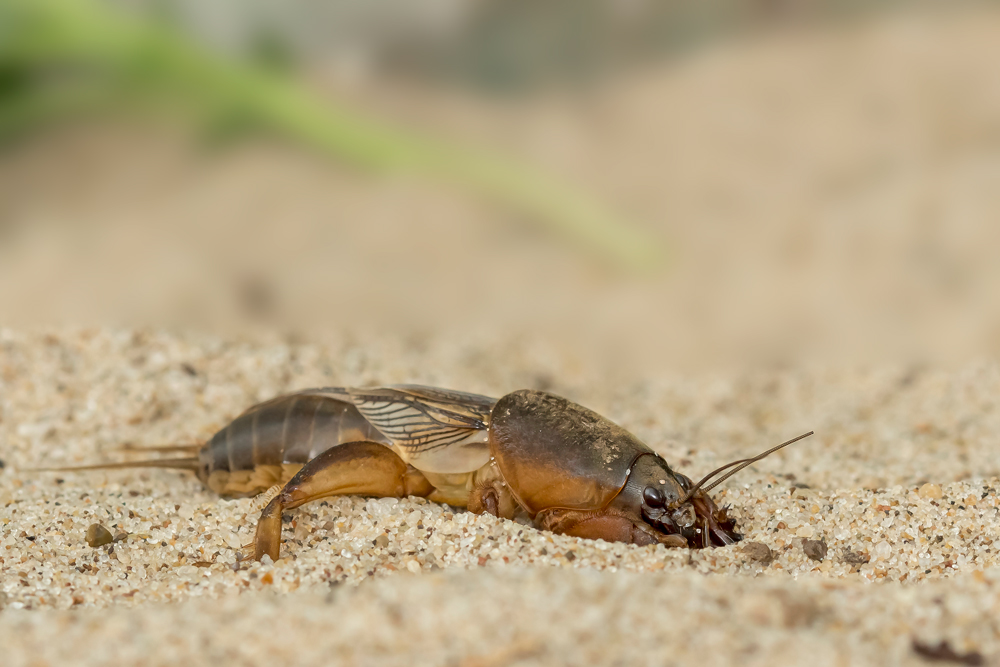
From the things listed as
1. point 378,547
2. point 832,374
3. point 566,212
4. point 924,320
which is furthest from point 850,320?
point 378,547

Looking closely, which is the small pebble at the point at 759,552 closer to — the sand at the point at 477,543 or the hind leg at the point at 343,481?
the sand at the point at 477,543

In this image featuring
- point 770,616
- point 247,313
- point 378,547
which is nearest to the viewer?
point 770,616

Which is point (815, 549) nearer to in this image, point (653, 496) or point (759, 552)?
point (759, 552)

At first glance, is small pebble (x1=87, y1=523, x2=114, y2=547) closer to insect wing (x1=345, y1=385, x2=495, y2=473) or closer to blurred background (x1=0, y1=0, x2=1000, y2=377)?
insect wing (x1=345, y1=385, x2=495, y2=473)

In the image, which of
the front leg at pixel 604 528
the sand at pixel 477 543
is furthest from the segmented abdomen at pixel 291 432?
the front leg at pixel 604 528

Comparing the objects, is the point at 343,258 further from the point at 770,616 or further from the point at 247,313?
the point at 770,616

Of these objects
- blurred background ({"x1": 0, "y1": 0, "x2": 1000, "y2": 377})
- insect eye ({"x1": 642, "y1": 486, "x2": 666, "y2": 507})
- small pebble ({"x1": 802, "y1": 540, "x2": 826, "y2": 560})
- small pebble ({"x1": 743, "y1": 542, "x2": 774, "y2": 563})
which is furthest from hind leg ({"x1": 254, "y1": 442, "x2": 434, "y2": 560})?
blurred background ({"x1": 0, "y1": 0, "x2": 1000, "y2": 377})
